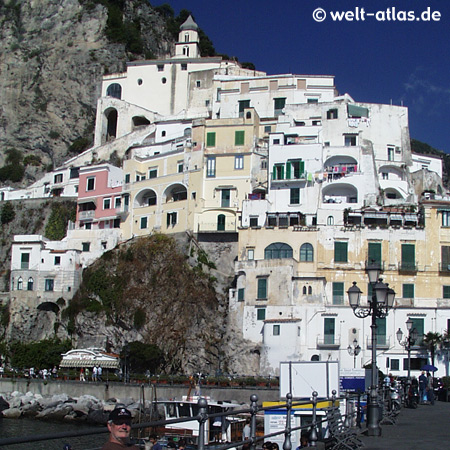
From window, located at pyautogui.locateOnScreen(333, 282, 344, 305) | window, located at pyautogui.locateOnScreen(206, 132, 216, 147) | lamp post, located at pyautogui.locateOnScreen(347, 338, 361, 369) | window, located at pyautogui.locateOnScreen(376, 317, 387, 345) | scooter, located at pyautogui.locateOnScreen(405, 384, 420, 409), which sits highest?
window, located at pyautogui.locateOnScreen(206, 132, 216, 147)

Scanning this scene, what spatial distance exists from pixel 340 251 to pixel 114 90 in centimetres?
3707

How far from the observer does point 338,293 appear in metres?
51.8

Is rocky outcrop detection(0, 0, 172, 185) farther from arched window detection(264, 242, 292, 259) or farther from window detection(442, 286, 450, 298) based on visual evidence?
window detection(442, 286, 450, 298)

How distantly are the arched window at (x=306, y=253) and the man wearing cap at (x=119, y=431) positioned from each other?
45.2 metres

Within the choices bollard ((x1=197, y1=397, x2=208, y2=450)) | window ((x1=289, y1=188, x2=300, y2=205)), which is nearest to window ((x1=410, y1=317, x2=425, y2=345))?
window ((x1=289, y1=188, x2=300, y2=205))

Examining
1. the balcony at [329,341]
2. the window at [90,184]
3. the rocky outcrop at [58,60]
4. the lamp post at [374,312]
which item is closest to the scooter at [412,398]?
the lamp post at [374,312]

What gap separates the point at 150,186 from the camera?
204 ft

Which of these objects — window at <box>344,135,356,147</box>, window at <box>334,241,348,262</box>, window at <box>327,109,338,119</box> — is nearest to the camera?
window at <box>334,241,348,262</box>

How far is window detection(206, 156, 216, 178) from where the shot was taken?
6054 cm

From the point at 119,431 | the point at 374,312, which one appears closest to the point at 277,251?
the point at 374,312

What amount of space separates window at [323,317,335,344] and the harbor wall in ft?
23.1

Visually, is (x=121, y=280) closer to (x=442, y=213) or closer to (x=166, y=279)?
(x=166, y=279)

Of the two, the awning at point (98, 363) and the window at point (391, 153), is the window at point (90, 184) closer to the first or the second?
the awning at point (98, 363)

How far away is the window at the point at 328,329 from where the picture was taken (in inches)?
1973
